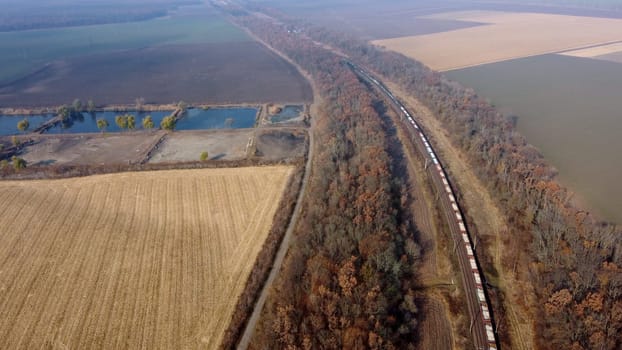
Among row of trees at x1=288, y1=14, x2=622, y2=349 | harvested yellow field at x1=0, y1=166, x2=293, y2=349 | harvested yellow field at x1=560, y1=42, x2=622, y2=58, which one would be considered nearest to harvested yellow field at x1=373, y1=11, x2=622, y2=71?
harvested yellow field at x1=560, y1=42, x2=622, y2=58

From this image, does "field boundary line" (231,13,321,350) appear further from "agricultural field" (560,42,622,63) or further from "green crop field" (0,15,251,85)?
"green crop field" (0,15,251,85)

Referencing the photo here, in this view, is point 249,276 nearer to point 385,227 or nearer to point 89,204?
point 385,227

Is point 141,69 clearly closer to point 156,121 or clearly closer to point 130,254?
point 156,121

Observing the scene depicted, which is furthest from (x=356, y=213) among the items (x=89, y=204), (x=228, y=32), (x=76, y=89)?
(x=228, y=32)

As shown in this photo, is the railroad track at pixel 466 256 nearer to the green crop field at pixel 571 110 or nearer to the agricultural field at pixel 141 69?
the green crop field at pixel 571 110

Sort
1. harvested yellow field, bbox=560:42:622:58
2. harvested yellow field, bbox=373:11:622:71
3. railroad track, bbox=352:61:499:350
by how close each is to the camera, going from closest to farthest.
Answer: railroad track, bbox=352:61:499:350 → harvested yellow field, bbox=560:42:622:58 → harvested yellow field, bbox=373:11:622:71

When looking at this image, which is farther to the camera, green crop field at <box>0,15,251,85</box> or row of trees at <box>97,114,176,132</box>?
green crop field at <box>0,15,251,85</box>

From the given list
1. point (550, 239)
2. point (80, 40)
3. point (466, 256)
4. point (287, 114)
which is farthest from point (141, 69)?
point (550, 239)
